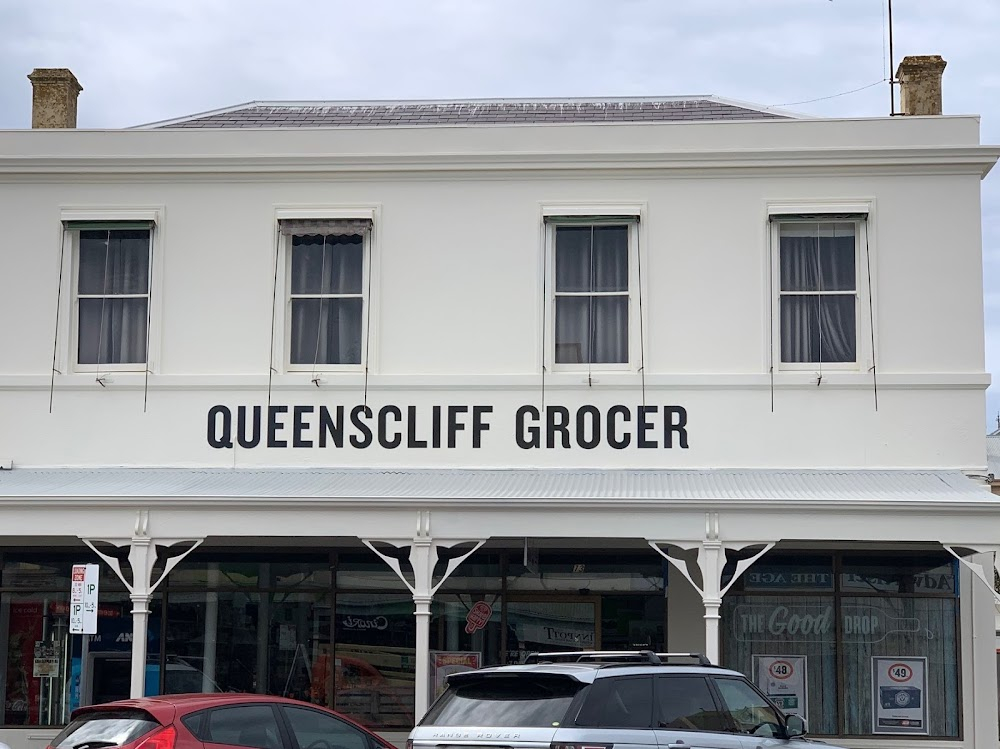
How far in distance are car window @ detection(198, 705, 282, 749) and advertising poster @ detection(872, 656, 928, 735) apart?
336 inches

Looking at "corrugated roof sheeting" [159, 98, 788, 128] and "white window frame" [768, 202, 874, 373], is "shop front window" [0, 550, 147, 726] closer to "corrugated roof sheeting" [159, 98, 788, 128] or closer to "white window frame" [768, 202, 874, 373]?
"corrugated roof sheeting" [159, 98, 788, 128]

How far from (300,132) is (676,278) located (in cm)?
522

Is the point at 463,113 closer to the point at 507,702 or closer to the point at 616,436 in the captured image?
the point at 616,436

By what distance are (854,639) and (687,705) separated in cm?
691

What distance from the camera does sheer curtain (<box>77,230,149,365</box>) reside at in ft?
60.4

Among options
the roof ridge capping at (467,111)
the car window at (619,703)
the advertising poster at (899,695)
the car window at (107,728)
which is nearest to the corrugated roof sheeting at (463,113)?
the roof ridge capping at (467,111)

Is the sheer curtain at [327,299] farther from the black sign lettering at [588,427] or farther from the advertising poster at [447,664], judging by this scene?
the advertising poster at [447,664]

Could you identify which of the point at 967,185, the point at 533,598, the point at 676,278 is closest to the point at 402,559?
the point at 533,598

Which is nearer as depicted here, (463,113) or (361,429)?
(361,429)

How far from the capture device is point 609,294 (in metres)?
18.0

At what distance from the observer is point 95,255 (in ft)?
61.1

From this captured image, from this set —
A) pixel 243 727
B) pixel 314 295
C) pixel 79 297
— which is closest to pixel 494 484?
pixel 314 295

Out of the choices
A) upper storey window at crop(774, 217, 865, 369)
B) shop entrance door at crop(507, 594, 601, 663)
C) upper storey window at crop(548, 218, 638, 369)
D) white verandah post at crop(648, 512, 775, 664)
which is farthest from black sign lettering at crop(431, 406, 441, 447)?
upper storey window at crop(774, 217, 865, 369)

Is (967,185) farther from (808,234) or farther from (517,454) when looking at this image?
(517,454)
